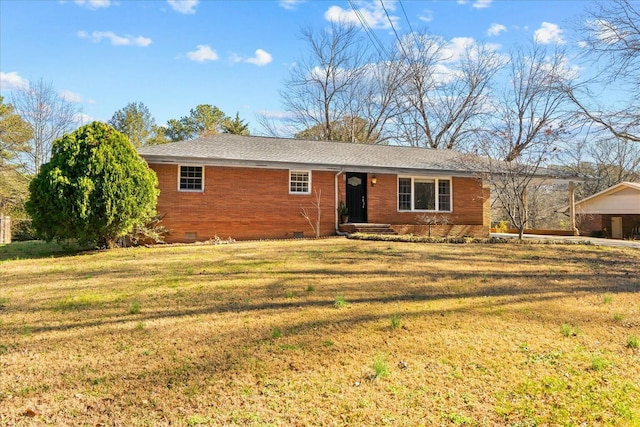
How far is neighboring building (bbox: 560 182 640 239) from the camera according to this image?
19891 millimetres

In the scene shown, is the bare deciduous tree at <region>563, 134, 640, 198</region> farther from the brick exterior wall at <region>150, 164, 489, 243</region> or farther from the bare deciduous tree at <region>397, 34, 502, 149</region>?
the brick exterior wall at <region>150, 164, 489, 243</region>

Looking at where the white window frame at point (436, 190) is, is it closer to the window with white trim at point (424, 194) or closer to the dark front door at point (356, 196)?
the window with white trim at point (424, 194)

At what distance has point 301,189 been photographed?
1402cm

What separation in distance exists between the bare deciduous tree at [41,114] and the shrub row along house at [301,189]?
17.1m

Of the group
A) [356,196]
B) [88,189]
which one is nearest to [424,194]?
[356,196]

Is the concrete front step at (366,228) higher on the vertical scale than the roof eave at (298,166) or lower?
lower

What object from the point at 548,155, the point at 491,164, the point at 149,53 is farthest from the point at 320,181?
the point at 149,53

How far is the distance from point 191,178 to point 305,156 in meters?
4.24

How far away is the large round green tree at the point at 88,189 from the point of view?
29.3 feet

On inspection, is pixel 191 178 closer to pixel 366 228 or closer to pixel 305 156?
pixel 305 156

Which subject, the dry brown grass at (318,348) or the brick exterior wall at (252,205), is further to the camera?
the brick exterior wall at (252,205)

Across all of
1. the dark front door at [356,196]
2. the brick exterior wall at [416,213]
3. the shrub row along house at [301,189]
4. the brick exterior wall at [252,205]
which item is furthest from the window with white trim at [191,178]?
the dark front door at [356,196]

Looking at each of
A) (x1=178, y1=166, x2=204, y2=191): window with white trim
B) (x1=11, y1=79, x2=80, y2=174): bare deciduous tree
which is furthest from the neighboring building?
(x1=11, y1=79, x2=80, y2=174): bare deciduous tree

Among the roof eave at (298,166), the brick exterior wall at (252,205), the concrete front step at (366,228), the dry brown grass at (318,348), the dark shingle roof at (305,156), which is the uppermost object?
the dark shingle roof at (305,156)
